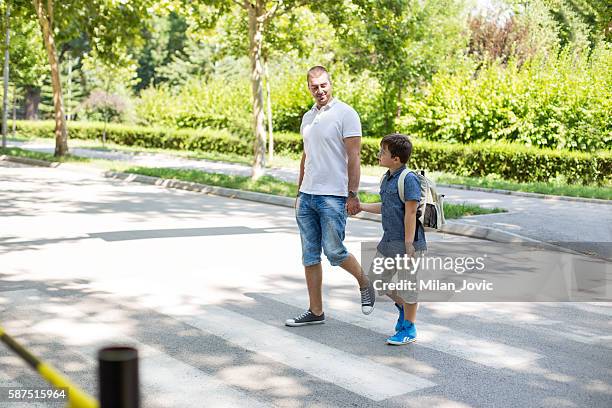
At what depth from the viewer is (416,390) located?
4703 mm

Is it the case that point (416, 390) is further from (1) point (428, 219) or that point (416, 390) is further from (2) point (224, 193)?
(2) point (224, 193)

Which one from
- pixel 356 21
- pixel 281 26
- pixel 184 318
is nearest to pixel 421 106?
pixel 281 26

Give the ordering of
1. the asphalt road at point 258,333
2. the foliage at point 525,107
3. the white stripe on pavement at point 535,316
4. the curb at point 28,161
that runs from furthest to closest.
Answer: the foliage at point 525,107
the curb at point 28,161
the white stripe on pavement at point 535,316
the asphalt road at point 258,333

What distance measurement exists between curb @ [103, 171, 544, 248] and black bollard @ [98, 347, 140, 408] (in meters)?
4.66

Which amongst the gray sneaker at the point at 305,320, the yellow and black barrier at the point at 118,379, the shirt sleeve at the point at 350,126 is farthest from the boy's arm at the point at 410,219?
the yellow and black barrier at the point at 118,379

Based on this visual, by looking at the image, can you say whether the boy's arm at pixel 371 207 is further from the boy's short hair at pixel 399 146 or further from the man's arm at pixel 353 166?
the boy's short hair at pixel 399 146

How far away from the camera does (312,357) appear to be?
17.5 ft

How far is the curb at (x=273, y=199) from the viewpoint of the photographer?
37.4 feet

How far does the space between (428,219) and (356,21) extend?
14562 millimetres

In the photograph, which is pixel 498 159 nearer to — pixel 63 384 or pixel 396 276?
pixel 396 276

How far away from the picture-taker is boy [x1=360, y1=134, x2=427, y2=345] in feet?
18.6

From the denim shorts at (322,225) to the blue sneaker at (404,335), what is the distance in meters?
0.74

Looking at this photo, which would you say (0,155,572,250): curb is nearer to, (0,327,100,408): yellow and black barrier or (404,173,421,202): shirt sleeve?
(404,173,421,202): shirt sleeve

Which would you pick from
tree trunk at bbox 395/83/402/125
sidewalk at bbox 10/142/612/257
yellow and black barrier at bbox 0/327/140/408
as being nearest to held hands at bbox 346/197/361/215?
yellow and black barrier at bbox 0/327/140/408
